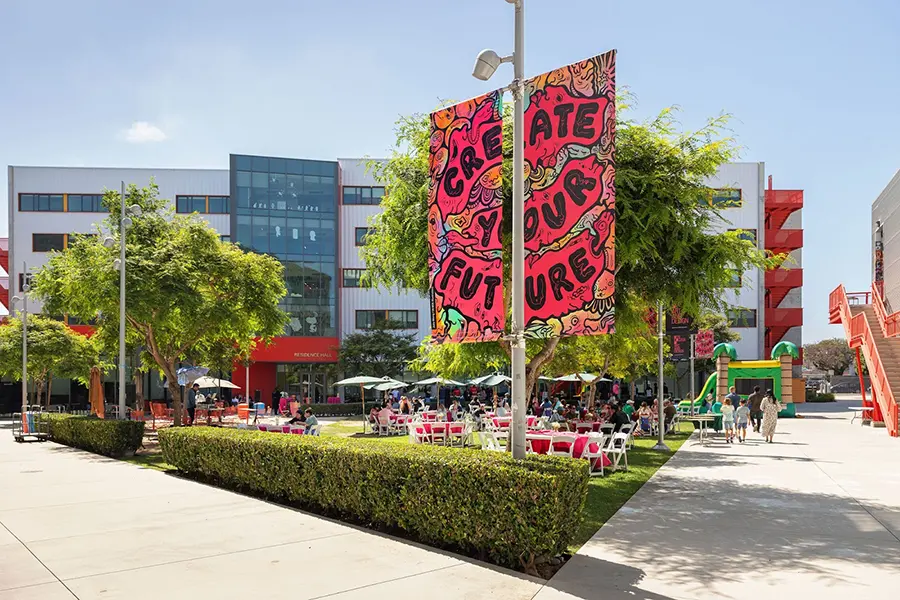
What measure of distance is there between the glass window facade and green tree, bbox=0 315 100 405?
1569 cm

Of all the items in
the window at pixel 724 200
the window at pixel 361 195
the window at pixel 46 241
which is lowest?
the window at pixel 724 200

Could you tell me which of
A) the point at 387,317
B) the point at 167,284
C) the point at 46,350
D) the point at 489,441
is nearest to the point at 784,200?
the point at 387,317

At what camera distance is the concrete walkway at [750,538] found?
7574 millimetres

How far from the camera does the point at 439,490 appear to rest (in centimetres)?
900

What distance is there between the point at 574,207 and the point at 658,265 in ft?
16.2

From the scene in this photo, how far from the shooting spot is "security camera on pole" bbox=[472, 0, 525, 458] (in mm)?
9219

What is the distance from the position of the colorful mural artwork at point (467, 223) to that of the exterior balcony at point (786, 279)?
51.2m

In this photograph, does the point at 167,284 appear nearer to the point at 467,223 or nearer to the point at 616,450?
the point at 616,450

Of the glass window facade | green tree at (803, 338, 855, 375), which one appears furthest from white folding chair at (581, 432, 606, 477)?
green tree at (803, 338, 855, 375)

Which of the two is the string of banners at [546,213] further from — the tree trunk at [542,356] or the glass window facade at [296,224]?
the glass window facade at [296,224]

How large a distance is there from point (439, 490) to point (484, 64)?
525 cm

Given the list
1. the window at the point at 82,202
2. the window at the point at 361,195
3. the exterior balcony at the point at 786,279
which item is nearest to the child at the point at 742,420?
the exterior balcony at the point at 786,279

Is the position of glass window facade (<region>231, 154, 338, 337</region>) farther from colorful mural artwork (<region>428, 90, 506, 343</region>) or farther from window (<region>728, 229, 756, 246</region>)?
colorful mural artwork (<region>428, 90, 506, 343</region>)

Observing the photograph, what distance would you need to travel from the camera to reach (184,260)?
23016mm
